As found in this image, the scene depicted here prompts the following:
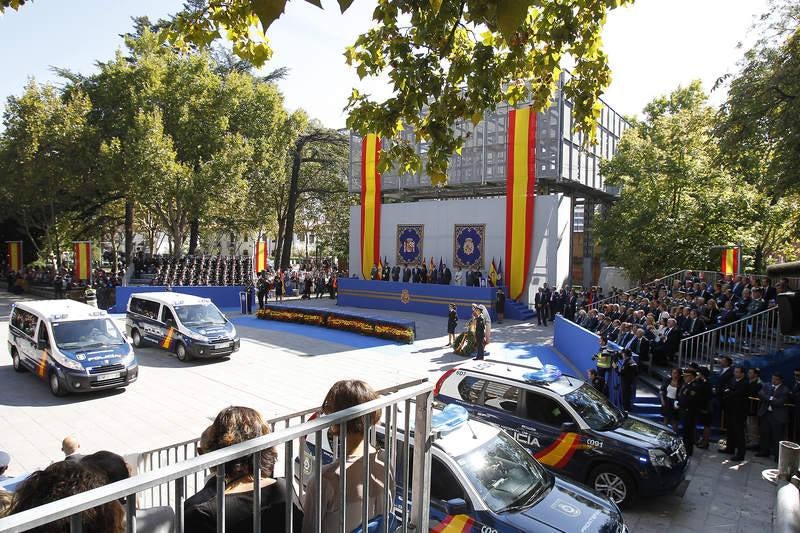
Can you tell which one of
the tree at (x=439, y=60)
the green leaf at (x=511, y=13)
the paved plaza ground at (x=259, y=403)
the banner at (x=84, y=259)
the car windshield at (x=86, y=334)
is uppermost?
the tree at (x=439, y=60)

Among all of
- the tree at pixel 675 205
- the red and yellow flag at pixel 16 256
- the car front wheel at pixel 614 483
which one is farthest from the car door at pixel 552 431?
the red and yellow flag at pixel 16 256

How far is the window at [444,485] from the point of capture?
4984 millimetres

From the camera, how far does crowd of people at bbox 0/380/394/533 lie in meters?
1.94

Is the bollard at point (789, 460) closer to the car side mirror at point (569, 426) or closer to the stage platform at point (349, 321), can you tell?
the car side mirror at point (569, 426)

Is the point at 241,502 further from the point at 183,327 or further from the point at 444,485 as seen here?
the point at 183,327

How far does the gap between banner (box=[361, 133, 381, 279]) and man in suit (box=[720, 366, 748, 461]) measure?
24730 millimetres

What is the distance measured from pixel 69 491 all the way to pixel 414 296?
85.7 feet

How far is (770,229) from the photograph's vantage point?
25406 mm

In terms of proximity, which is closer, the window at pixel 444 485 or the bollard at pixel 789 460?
the bollard at pixel 789 460

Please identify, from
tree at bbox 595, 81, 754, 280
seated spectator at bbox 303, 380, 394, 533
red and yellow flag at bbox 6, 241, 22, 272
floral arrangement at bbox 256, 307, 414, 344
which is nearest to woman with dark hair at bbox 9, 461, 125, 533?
seated spectator at bbox 303, 380, 394, 533

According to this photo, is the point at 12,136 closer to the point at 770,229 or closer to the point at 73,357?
the point at 73,357

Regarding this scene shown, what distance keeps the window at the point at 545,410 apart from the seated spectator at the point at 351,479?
4.78 metres

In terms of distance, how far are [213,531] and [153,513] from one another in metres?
0.56

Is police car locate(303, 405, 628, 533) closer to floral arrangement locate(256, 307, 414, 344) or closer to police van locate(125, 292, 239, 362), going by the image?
police van locate(125, 292, 239, 362)
